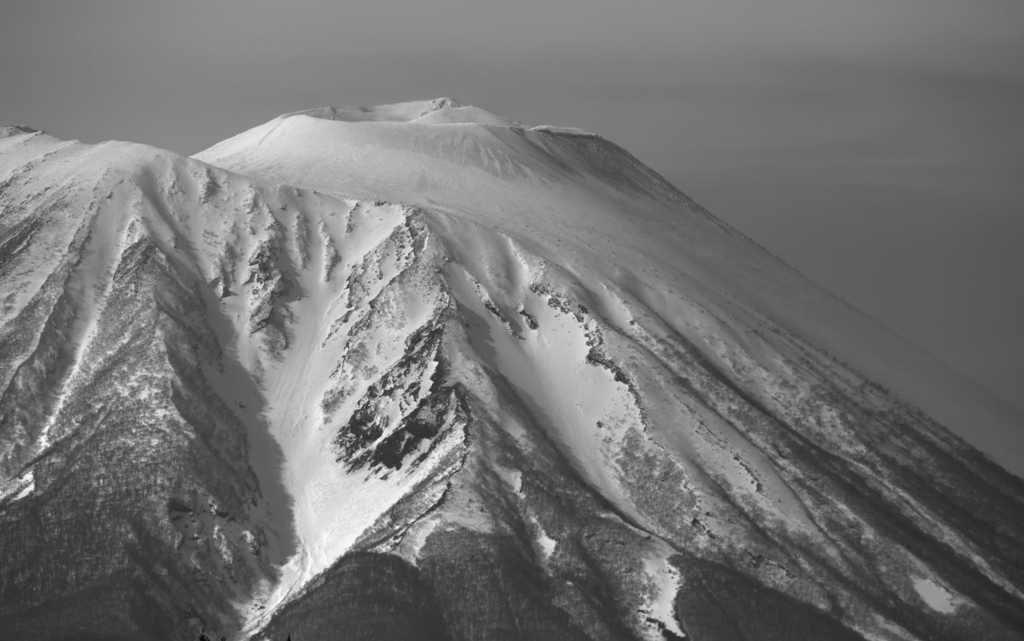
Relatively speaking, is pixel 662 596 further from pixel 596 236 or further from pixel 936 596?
pixel 596 236

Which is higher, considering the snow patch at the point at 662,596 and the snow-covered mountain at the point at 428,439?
the snow-covered mountain at the point at 428,439

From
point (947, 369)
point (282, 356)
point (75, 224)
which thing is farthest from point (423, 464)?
point (947, 369)

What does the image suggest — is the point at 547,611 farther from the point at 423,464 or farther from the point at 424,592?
the point at 423,464

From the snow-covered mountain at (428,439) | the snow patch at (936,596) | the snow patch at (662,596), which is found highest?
the snow-covered mountain at (428,439)

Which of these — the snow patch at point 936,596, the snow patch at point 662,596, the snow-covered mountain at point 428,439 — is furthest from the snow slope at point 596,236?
the snow patch at point 662,596

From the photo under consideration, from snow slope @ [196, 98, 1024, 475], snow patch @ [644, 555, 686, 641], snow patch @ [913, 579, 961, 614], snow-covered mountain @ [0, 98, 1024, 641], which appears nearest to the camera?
snow-covered mountain @ [0, 98, 1024, 641]

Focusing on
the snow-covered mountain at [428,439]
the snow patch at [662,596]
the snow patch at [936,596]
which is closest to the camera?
the snow-covered mountain at [428,439]

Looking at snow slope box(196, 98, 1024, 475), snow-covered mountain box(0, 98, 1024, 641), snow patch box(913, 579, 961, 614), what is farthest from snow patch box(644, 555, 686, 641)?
snow slope box(196, 98, 1024, 475)

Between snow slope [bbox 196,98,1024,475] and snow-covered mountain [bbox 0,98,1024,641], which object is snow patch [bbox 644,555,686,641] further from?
snow slope [bbox 196,98,1024,475]

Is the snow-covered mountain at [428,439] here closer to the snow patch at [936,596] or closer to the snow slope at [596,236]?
the snow patch at [936,596]
